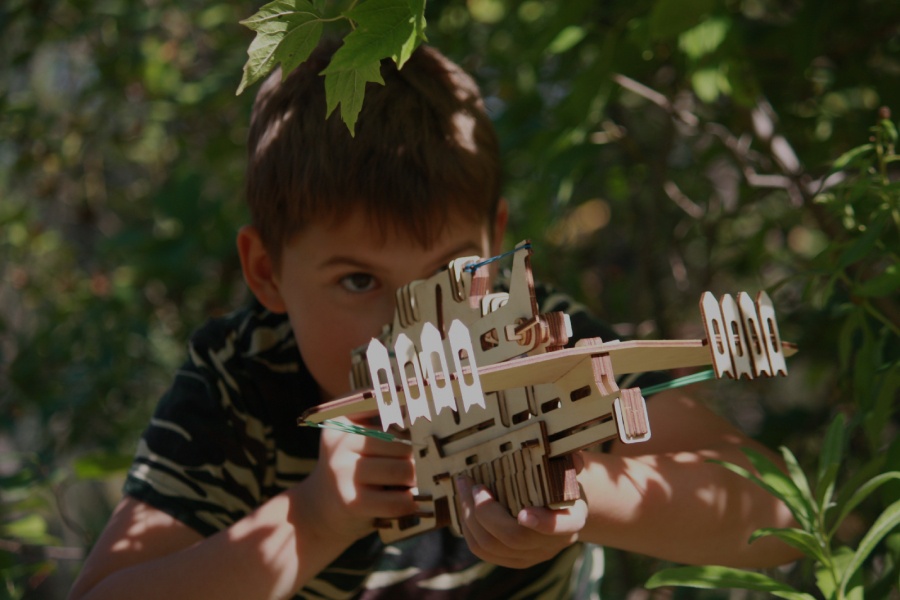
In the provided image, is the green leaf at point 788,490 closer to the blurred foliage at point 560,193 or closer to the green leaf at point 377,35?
the blurred foliage at point 560,193

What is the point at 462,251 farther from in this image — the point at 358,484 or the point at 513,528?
the point at 513,528

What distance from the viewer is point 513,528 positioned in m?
0.76

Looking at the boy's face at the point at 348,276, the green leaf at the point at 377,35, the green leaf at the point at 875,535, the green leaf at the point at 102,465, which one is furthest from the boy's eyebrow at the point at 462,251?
the green leaf at the point at 102,465

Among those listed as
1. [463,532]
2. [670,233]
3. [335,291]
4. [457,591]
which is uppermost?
[670,233]

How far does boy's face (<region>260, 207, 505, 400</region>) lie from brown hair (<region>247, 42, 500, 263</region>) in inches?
0.6

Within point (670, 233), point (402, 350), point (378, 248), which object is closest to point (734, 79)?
point (378, 248)

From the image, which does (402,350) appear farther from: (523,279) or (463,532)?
(463,532)

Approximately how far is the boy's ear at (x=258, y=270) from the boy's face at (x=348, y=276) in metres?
0.09

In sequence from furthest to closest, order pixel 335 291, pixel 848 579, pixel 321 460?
pixel 335 291
pixel 321 460
pixel 848 579

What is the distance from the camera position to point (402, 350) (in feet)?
2.26

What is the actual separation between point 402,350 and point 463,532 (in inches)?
8.1

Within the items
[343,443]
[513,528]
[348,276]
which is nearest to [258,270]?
[348,276]

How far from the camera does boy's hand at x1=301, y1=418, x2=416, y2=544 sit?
0.91 m

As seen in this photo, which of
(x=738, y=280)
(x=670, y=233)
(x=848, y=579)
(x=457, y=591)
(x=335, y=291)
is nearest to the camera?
(x=848, y=579)
